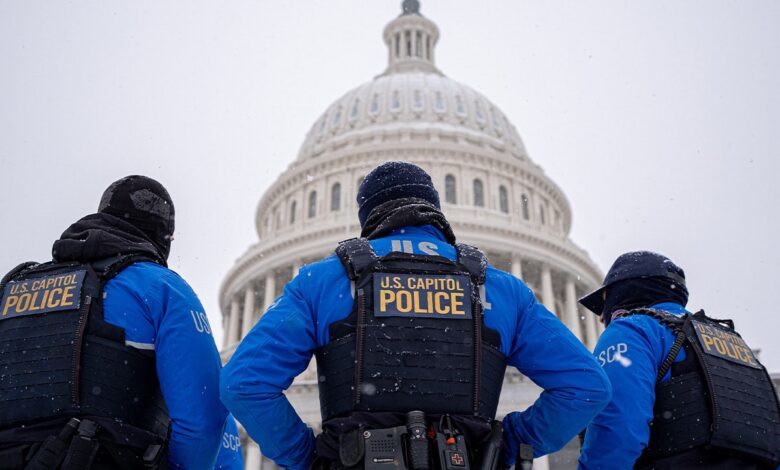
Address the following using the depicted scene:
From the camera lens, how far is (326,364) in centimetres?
373

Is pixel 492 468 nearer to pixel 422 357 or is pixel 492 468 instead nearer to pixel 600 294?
pixel 422 357

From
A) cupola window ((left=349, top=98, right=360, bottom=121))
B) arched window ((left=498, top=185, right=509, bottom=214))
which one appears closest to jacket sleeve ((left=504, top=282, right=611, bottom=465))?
arched window ((left=498, top=185, right=509, bottom=214))

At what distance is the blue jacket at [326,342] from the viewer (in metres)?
3.65

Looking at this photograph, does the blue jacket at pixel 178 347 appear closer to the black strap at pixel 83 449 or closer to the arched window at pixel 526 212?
the black strap at pixel 83 449

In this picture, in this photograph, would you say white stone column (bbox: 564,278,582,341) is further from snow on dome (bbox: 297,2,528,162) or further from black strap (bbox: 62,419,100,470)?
black strap (bbox: 62,419,100,470)

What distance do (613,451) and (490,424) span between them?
1.05 m

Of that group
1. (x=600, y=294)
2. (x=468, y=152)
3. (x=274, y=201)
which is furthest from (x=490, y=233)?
(x=600, y=294)

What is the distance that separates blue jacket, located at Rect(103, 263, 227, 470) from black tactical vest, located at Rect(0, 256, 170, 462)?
0.07 meters

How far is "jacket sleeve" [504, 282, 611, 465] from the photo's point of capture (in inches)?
152

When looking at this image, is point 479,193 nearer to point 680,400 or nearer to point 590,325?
point 590,325

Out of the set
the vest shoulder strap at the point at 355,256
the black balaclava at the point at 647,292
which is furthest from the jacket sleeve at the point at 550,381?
the black balaclava at the point at 647,292

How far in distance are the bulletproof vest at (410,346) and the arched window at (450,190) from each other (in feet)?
138

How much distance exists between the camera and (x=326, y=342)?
3.77 meters

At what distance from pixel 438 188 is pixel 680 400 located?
39.9 m
